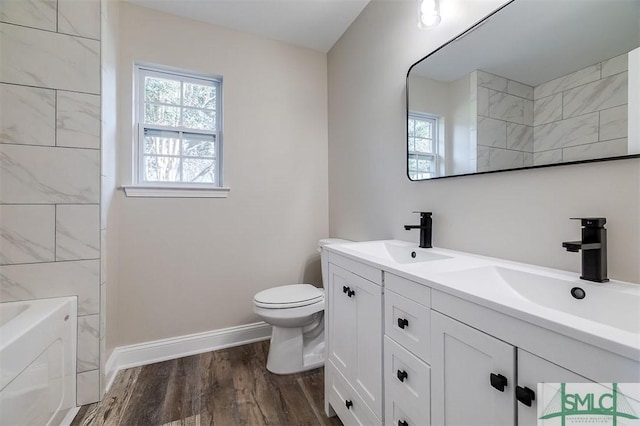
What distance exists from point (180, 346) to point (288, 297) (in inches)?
37.6

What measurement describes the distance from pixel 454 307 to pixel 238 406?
4.54 feet

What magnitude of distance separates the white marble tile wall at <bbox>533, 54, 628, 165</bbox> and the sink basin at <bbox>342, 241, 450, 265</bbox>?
61 centimetres

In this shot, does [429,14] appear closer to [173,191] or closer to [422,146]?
[422,146]

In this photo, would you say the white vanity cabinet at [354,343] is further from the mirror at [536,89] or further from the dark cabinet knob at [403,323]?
the mirror at [536,89]

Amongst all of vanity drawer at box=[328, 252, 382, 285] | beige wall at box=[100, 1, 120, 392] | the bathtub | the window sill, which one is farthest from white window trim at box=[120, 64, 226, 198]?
vanity drawer at box=[328, 252, 382, 285]

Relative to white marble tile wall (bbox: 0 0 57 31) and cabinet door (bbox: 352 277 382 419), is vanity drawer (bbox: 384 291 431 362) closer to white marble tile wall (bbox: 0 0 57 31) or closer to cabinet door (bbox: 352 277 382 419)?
cabinet door (bbox: 352 277 382 419)

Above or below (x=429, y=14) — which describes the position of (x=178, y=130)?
below

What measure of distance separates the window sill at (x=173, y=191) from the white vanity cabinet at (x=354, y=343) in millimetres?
1210

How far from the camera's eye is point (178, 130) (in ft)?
7.01

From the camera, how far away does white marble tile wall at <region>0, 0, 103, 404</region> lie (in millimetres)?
1400

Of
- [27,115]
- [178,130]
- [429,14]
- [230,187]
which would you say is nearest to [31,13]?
[27,115]

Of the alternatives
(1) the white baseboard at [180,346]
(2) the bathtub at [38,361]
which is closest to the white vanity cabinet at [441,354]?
(1) the white baseboard at [180,346]

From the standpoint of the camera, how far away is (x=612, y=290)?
708 mm

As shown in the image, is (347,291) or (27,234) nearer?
(347,291)
